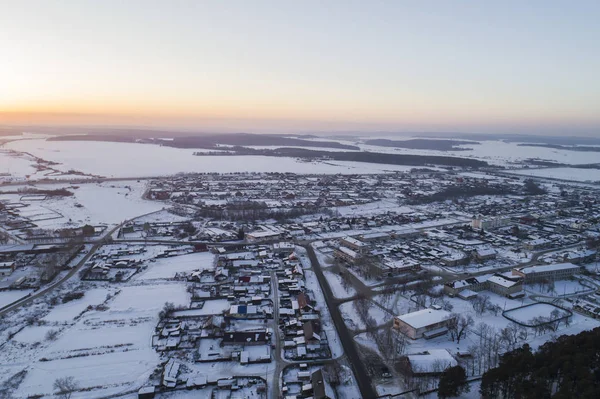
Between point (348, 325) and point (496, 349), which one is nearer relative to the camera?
point (496, 349)

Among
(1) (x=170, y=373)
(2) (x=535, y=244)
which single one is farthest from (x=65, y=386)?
(2) (x=535, y=244)

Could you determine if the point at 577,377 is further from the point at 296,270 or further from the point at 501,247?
the point at 501,247

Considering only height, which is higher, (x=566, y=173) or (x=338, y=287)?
(x=566, y=173)

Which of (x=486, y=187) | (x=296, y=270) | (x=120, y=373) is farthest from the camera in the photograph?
(x=486, y=187)

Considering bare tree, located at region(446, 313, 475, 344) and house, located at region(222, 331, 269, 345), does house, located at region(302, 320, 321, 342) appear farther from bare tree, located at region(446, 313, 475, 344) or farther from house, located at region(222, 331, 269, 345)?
bare tree, located at region(446, 313, 475, 344)

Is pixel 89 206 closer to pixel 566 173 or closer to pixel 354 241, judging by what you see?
pixel 354 241

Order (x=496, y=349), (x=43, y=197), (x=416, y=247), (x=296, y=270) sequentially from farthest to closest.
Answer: (x=43, y=197) → (x=416, y=247) → (x=296, y=270) → (x=496, y=349)

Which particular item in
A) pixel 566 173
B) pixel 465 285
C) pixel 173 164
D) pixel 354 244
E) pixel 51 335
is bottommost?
pixel 51 335

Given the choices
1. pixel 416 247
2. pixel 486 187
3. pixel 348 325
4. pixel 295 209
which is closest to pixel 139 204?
pixel 295 209
